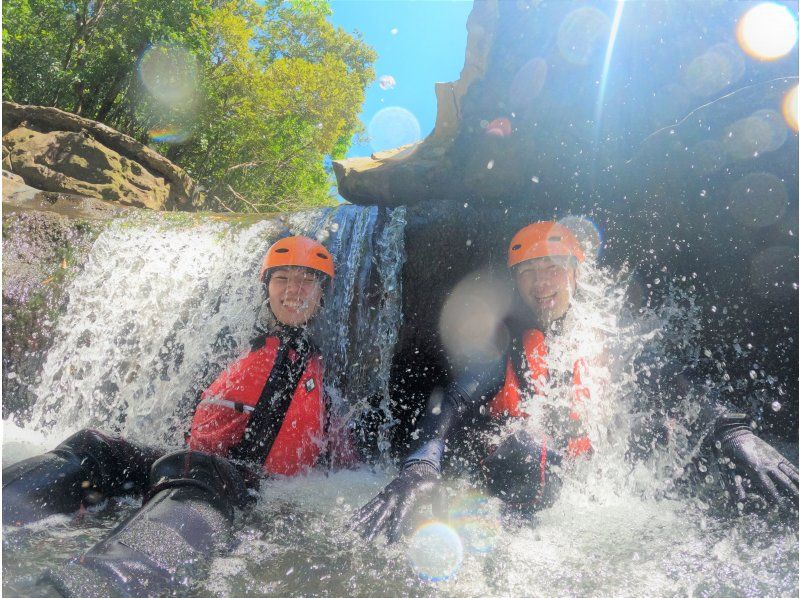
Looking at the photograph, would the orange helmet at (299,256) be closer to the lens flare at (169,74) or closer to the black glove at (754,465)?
the black glove at (754,465)

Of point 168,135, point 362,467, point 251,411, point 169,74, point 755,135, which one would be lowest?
point 362,467

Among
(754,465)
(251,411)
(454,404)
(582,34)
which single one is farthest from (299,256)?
(582,34)

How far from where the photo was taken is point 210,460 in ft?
6.96

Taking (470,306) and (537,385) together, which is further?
(470,306)

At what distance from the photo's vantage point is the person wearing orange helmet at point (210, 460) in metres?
1.64

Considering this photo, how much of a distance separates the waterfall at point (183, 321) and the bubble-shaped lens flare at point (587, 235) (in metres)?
1.78

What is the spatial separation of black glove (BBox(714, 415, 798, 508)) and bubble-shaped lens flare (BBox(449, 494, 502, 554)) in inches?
50.8

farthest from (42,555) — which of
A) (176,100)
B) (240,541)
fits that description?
(176,100)

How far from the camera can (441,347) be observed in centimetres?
471

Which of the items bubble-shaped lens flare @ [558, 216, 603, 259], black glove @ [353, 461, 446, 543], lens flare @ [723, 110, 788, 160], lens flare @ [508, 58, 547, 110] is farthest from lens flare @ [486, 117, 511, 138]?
black glove @ [353, 461, 446, 543]

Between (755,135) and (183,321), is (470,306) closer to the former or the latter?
(183,321)

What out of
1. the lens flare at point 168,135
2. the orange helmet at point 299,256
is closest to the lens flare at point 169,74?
the lens flare at point 168,135

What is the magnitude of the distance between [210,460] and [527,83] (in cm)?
462

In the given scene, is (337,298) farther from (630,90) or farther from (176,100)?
(176,100)
